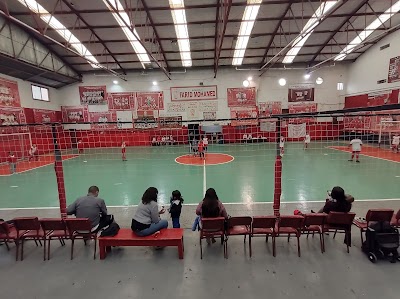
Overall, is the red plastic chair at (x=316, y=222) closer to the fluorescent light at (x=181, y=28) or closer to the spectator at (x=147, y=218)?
the spectator at (x=147, y=218)

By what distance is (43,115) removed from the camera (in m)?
21.4

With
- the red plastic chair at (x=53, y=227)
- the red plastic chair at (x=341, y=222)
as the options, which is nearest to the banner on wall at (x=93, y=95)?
the red plastic chair at (x=53, y=227)

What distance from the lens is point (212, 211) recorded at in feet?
14.6

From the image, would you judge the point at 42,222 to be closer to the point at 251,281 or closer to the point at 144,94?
the point at 251,281

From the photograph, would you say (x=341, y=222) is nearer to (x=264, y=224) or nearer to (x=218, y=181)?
(x=264, y=224)

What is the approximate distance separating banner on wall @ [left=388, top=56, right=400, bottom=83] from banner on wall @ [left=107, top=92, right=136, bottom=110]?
915 inches

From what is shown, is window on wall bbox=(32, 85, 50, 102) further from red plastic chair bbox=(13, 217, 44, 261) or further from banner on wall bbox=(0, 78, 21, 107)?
red plastic chair bbox=(13, 217, 44, 261)

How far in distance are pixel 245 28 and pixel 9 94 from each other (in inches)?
736

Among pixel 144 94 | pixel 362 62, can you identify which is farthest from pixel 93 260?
pixel 362 62

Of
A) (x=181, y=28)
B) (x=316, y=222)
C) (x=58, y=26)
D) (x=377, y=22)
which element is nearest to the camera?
(x=316, y=222)

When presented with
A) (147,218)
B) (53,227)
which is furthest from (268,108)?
(53,227)

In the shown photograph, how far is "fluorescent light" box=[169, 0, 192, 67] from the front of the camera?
14136 millimetres

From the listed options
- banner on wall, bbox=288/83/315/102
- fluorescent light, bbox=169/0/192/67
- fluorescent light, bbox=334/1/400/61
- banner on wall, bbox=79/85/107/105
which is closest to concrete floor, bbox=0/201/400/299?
fluorescent light, bbox=169/0/192/67

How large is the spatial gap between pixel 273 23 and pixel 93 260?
17969 millimetres
